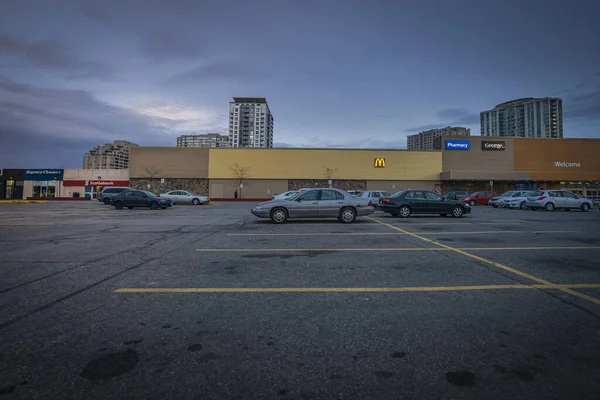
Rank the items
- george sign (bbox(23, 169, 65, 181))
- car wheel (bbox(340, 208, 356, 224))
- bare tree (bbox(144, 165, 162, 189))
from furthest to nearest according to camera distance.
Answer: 1. george sign (bbox(23, 169, 65, 181))
2. bare tree (bbox(144, 165, 162, 189))
3. car wheel (bbox(340, 208, 356, 224))

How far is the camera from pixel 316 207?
13781mm

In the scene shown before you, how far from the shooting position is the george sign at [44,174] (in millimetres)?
56969

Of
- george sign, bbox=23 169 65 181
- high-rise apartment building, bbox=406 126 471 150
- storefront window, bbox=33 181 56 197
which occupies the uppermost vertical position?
high-rise apartment building, bbox=406 126 471 150

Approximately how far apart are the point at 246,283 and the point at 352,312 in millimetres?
1778

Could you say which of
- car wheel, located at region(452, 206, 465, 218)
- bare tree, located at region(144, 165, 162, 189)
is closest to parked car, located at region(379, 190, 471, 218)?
car wheel, located at region(452, 206, 465, 218)

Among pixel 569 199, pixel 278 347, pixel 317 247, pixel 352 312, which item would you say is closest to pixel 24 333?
pixel 278 347

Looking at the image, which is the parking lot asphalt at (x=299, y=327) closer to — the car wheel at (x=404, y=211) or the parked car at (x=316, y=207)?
the parked car at (x=316, y=207)

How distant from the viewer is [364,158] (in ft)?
176

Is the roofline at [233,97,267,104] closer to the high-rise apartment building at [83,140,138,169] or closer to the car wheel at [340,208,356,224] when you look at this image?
the high-rise apartment building at [83,140,138,169]

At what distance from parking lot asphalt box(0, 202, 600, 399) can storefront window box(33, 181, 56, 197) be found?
2516 inches

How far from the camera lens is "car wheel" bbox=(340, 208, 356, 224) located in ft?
45.8

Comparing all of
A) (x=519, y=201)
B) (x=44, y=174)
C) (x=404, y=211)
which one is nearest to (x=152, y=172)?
(x=44, y=174)

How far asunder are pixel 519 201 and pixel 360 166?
28157 mm

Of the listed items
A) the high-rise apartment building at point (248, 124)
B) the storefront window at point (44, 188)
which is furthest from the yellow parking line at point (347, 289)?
the high-rise apartment building at point (248, 124)
